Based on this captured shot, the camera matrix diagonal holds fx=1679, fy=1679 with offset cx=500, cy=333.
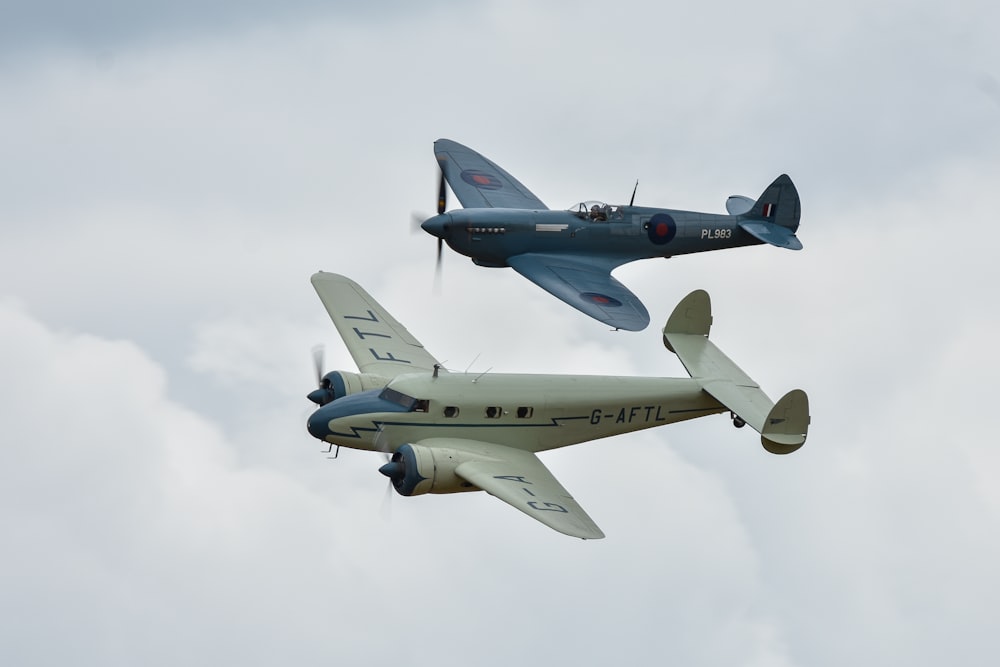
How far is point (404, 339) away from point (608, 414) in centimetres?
513

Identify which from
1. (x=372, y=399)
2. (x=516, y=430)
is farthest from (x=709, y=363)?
(x=372, y=399)

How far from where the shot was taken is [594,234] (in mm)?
41781

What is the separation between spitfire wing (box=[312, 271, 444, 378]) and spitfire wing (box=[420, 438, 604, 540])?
324cm

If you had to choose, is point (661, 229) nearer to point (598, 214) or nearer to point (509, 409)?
point (598, 214)

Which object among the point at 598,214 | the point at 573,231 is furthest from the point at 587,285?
the point at 598,214

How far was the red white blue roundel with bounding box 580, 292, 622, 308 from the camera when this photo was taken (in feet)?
129

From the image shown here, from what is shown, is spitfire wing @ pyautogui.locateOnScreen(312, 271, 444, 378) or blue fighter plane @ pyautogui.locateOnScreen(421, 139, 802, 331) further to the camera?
blue fighter plane @ pyautogui.locateOnScreen(421, 139, 802, 331)

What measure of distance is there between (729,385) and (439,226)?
9000 millimetres

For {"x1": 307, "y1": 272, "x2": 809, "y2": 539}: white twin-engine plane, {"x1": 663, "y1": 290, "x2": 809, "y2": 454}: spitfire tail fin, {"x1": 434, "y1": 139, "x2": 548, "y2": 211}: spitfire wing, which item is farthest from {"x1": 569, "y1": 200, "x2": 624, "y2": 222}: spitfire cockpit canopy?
{"x1": 307, "y1": 272, "x2": 809, "y2": 539}: white twin-engine plane

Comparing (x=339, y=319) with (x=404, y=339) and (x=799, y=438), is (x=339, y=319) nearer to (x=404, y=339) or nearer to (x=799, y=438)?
(x=404, y=339)

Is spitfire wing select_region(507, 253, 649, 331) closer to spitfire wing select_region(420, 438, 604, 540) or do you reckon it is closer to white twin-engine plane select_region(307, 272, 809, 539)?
white twin-engine plane select_region(307, 272, 809, 539)

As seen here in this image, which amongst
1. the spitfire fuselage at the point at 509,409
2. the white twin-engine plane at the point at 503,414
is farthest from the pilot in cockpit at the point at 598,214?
the spitfire fuselage at the point at 509,409

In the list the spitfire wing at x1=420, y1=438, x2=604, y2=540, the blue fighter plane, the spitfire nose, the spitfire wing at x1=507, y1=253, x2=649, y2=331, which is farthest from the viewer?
the spitfire nose

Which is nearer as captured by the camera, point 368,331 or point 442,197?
point 368,331
